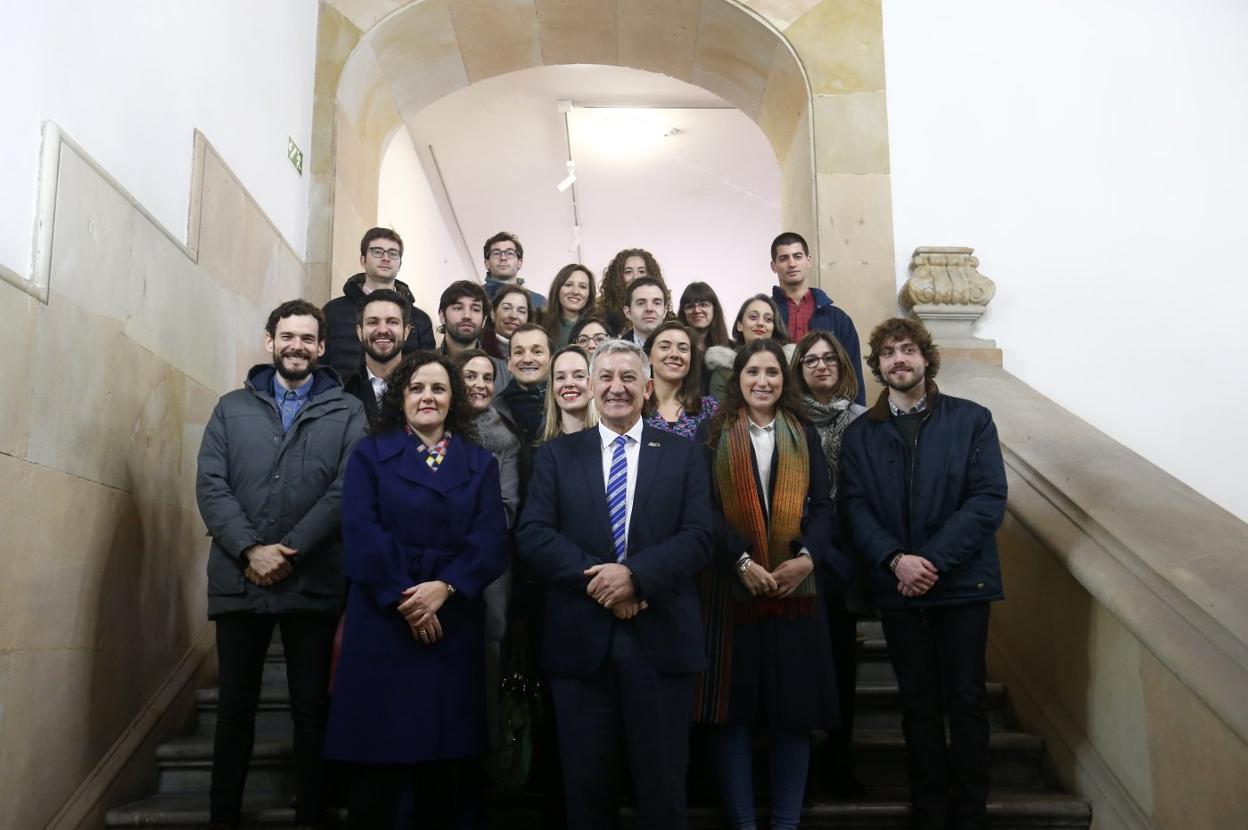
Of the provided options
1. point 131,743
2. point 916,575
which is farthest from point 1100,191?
point 131,743

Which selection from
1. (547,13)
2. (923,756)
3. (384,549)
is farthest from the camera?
(547,13)

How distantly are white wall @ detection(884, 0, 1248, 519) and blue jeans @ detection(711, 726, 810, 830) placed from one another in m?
3.33

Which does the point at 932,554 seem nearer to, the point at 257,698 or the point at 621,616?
the point at 621,616

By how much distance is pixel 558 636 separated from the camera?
9.41 feet

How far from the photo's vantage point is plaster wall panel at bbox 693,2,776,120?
634 centimetres

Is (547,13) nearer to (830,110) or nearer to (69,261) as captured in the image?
(830,110)

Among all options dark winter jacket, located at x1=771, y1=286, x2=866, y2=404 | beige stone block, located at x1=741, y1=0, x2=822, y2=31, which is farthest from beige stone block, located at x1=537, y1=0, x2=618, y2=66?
dark winter jacket, located at x1=771, y1=286, x2=866, y2=404

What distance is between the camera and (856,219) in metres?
5.98

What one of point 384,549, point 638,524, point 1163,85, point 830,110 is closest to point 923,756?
point 638,524

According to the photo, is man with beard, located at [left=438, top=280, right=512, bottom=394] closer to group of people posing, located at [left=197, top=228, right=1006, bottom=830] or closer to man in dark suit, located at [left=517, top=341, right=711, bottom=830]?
group of people posing, located at [left=197, top=228, right=1006, bottom=830]

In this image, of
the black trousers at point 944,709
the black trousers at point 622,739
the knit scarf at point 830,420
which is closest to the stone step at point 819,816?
the black trousers at point 944,709

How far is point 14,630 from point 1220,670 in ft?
9.47

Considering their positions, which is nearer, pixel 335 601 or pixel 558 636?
pixel 558 636

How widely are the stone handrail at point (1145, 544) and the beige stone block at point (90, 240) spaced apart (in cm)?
296
